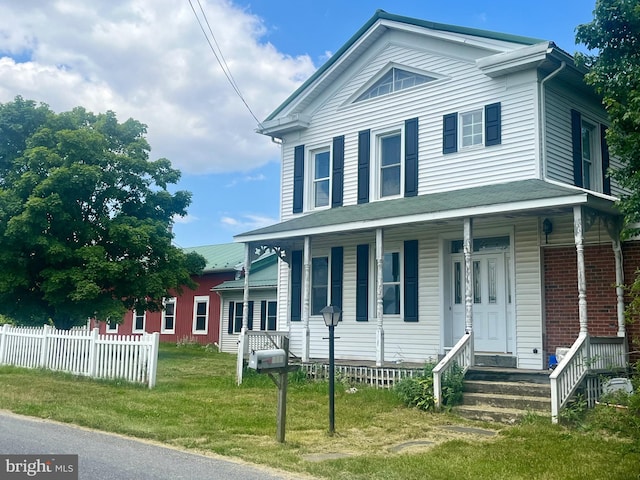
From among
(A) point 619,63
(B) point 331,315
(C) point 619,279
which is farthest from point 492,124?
(B) point 331,315

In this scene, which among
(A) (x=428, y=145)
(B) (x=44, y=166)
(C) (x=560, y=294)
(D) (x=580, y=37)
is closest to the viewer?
(D) (x=580, y=37)

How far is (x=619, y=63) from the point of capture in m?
9.20

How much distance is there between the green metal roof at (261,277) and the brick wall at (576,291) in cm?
1516

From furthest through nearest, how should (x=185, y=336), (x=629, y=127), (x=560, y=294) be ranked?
(x=185, y=336) < (x=560, y=294) < (x=629, y=127)

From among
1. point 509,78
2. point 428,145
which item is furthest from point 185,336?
point 509,78

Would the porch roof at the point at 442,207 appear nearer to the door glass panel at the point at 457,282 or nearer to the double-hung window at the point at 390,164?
the double-hung window at the point at 390,164

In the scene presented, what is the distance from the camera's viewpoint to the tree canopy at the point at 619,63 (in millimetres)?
8539

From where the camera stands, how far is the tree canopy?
8539mm

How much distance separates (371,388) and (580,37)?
7047 mm

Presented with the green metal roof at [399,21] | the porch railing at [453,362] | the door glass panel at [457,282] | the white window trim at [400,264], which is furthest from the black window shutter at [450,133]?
the porch railing at [453,362]

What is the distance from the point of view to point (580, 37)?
9508mm

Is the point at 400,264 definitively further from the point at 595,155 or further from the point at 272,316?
the point at 272,316

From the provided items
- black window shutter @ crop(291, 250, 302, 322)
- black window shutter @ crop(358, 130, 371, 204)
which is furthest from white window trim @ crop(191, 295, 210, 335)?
black window shutter @ crop(358, 130, 371, 204)

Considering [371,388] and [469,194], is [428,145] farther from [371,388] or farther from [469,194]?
[371,388]
